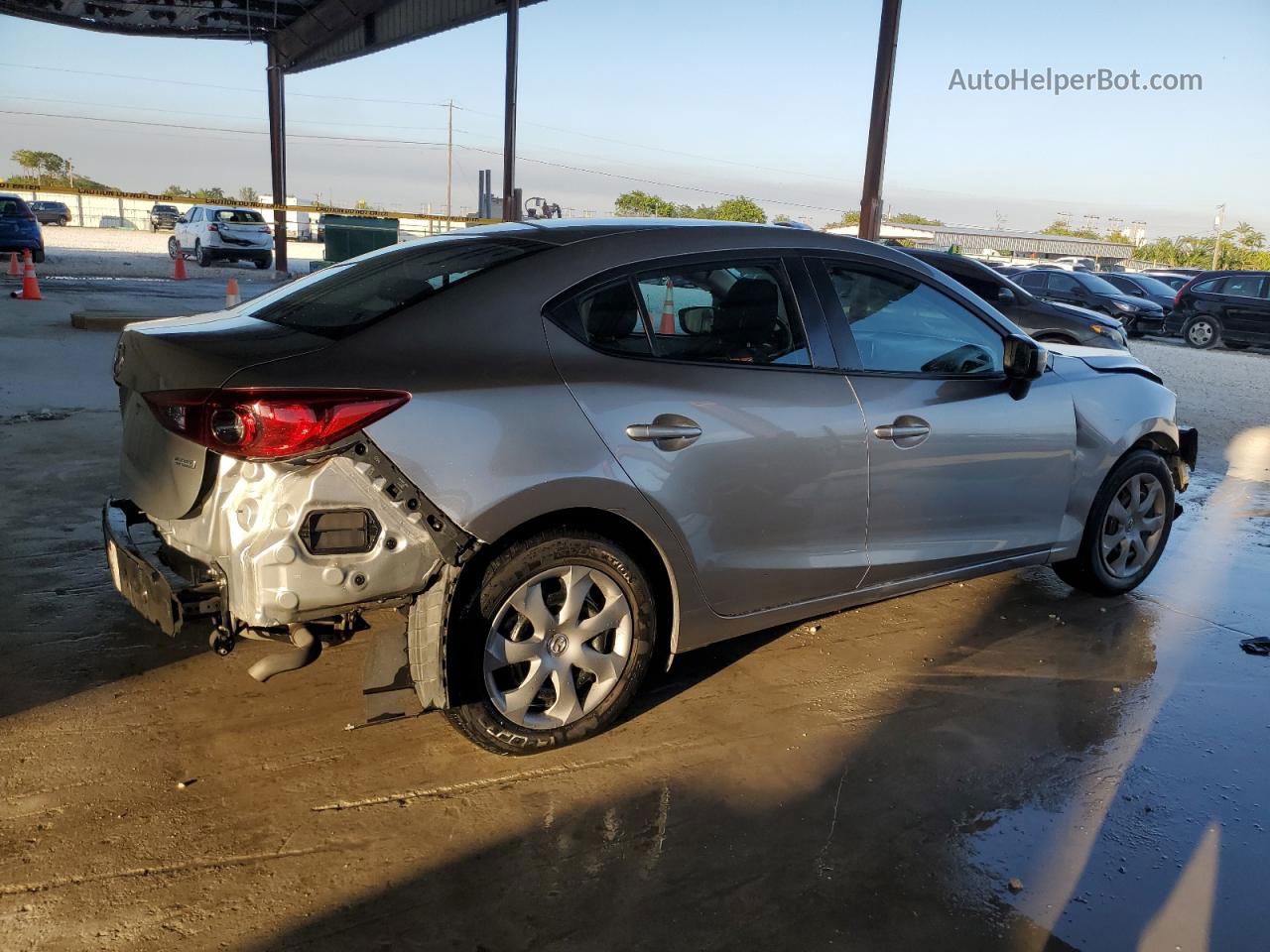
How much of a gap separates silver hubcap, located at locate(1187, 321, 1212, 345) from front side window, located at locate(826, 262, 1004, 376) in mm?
18596

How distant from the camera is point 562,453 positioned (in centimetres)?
295

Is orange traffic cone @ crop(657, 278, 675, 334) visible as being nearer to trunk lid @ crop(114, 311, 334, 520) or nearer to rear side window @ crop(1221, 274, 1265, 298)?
trunk lid @ crop(114, 311, 334, 520)

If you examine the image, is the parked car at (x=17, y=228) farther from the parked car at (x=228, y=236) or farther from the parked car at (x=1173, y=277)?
the parked car at (x=1173, y=277)

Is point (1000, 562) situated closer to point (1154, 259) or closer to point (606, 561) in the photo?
point (606, 561)

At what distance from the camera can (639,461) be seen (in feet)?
10.2

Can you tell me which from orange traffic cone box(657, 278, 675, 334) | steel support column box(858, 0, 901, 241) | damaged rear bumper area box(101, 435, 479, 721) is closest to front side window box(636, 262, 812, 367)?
orange traffic cone box(657, 278, 675, 334)

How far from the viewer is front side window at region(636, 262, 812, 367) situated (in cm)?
333

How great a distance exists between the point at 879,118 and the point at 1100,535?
21.9ft

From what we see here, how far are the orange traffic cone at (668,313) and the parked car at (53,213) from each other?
51.9m

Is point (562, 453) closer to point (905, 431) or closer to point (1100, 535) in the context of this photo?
point (905, 431)

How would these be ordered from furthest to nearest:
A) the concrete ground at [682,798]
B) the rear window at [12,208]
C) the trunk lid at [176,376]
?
the rear window at [12,208] < the trunk lid at [176,376] < the concrete ground at [682,798]

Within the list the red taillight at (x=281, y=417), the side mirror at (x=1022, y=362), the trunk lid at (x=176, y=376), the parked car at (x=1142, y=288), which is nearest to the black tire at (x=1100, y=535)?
the side mirror at (x=1022, y=362)

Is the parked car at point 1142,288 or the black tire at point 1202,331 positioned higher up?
the parked car at point 1142,288

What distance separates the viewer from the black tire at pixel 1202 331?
19.7 m
